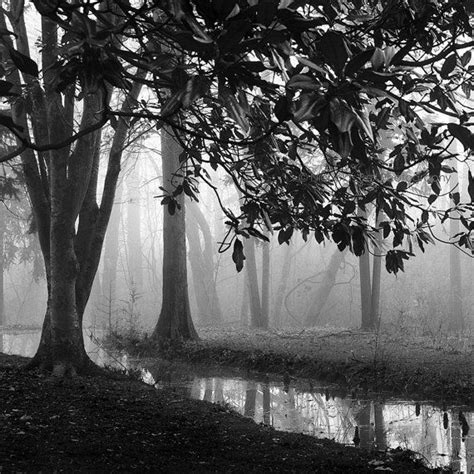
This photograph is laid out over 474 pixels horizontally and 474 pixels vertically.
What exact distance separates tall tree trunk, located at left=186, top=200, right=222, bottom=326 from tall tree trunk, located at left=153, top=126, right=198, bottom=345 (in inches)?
356

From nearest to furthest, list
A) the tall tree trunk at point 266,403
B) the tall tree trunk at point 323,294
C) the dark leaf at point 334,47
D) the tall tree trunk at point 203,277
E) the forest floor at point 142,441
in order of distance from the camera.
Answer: the dark leaf at point 334,47 < the forest floor at point 142,441 < the tall tree trunk at point 266,403 < the tall tree trunk at point 323,294 < the tall tree trunk at point 203,277

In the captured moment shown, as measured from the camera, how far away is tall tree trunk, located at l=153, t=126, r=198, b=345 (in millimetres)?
14539

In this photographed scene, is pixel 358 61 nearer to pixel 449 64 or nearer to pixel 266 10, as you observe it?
pixel 266 10

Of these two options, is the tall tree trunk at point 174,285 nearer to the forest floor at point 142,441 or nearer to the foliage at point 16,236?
the forest floor at point 142,441

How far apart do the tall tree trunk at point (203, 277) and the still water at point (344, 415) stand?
13.9 meters

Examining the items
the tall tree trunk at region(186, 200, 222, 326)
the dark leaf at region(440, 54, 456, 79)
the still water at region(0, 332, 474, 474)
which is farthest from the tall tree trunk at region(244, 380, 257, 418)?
the tall tree trunk at region(186, 200, 222, 326)

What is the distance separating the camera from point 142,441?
4.87 m

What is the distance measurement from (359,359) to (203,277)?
1607 centimetres

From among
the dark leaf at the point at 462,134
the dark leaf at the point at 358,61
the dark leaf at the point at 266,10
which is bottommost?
the dark leaf at the point at 462,134

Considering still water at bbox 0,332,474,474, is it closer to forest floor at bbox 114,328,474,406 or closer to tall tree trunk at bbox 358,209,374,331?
forest floor at bbox 114,328,474,406

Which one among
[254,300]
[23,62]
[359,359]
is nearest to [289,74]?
[23,62]

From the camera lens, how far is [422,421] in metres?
7.50

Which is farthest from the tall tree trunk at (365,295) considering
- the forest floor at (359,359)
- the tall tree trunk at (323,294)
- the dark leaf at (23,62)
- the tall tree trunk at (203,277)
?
the dark leaf at (23,62)

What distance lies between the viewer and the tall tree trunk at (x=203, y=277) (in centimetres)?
2533
